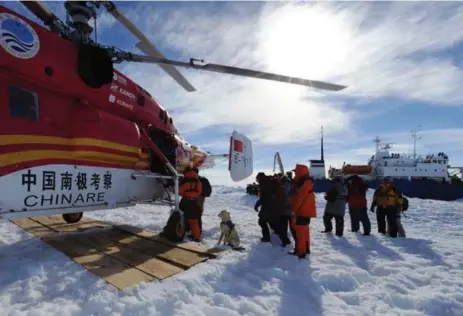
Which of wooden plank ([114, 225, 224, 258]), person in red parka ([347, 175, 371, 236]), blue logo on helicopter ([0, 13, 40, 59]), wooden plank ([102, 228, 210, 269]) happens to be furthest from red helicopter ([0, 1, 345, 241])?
person in red parka ([347, 175, 371, 236])

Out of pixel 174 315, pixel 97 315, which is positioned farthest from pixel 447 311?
pixel 97 315

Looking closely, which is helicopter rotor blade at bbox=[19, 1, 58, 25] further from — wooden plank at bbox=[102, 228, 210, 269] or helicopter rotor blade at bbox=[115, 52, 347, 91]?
wooden plank at bbox=[102, 228, 210, 269]

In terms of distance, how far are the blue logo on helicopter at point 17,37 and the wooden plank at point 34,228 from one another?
14.7 feet

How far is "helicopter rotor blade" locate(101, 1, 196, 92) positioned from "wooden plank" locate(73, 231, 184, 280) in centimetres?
384

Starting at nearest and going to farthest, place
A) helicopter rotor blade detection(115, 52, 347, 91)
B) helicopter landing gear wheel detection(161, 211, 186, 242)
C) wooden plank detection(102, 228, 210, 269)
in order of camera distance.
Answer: wooden plank detection(102, 228, 210, 269)
helicopter rotor blade detection(115, 52, 347, 91)
helicopter landing gear wheel detection(161, 211, 186, 242)

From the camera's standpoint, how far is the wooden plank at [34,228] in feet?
24.7

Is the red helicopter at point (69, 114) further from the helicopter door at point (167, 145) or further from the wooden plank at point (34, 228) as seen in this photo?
the wooden plank at point (34, 228)

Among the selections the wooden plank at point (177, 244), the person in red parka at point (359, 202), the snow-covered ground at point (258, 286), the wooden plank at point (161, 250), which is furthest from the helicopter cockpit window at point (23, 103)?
the person in red parka at point (359, 202)

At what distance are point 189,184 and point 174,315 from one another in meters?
4.00

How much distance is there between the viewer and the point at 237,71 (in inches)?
239

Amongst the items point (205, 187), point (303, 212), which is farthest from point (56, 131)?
point (303, 212)

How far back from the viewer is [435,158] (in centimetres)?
4447

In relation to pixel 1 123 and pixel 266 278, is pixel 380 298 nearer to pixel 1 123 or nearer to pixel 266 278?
pixel 266 278

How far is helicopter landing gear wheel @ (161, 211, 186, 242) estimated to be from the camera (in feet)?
23.0
